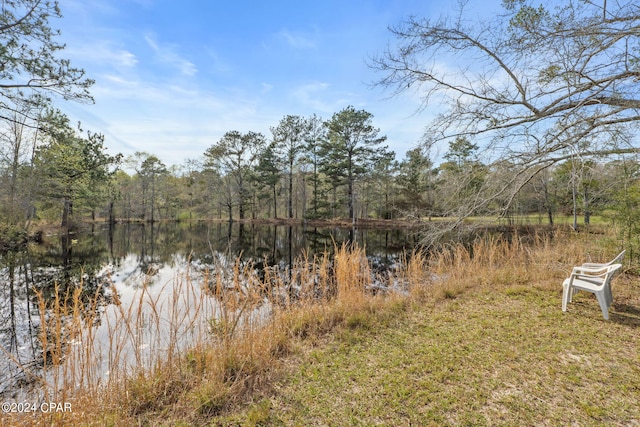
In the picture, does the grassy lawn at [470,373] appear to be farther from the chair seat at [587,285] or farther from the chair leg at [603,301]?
the chair seat at [587,285]

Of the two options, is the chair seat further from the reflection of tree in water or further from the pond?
the reflection of tree in water

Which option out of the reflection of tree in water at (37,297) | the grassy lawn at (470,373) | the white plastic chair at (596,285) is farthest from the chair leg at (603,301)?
the reflection of tree in water at (37,297)

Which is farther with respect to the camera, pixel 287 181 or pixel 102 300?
pixel 287 181

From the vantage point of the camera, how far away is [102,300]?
5207mm

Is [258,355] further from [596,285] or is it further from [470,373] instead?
[596,285]

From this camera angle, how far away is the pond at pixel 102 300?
203 centimetres

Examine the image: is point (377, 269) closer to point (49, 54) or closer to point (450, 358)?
point (450, 358)

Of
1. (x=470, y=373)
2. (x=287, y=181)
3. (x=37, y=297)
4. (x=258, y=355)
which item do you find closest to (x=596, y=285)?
(x=470, y=373)

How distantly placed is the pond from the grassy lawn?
114 centimetres

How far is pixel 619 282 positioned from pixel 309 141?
2306 cm

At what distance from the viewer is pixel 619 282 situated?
4.55 meters

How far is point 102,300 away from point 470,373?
20.6 feet

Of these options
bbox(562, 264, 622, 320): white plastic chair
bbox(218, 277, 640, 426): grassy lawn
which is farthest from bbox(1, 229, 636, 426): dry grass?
bbox(562, 264, 622, 320): white plastic chair

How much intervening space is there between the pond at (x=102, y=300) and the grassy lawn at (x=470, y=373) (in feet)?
3.76
